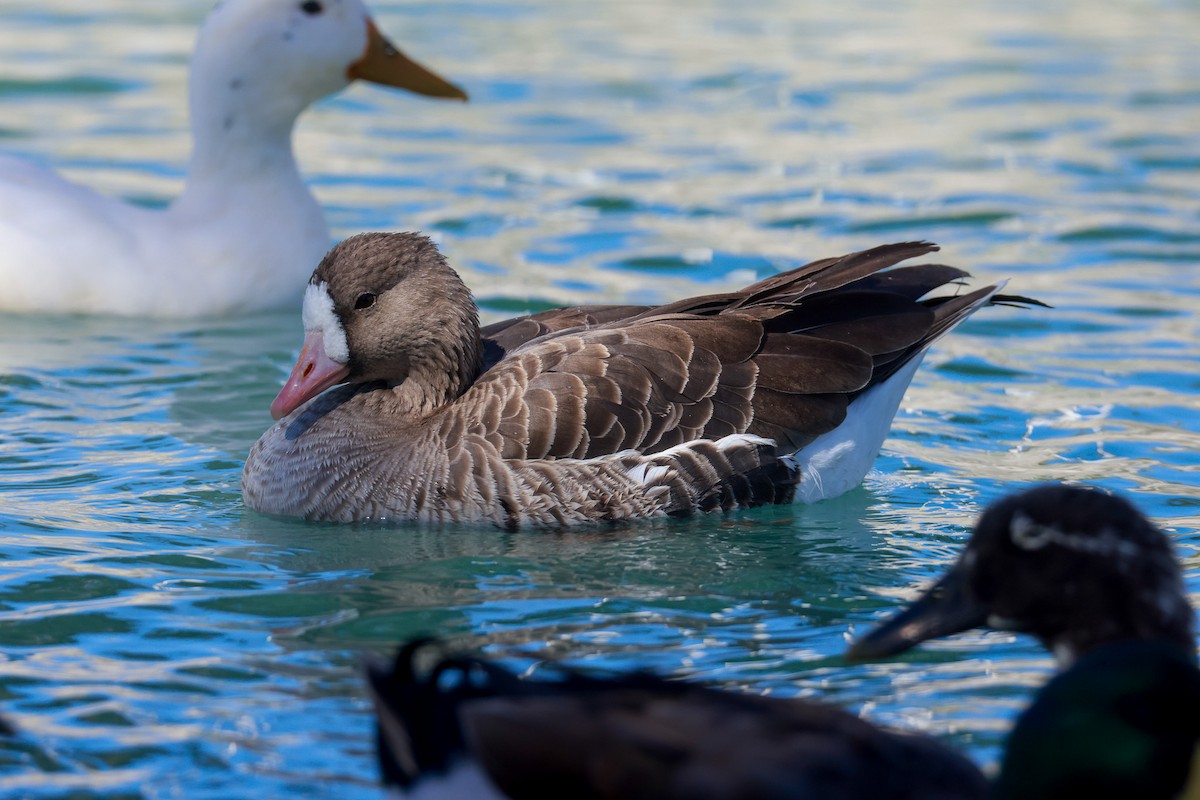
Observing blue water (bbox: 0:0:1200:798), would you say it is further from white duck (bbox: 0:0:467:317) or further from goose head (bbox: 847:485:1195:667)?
goose head (bbox: 847:485:1195:667)

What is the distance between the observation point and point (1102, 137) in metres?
15.4

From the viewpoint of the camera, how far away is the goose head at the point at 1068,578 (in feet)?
15.2

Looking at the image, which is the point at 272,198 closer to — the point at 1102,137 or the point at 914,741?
the point at 914,741

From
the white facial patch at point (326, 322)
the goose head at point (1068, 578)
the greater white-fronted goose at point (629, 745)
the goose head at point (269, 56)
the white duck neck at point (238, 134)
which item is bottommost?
the greater white-fronted goose at point (629, 745)

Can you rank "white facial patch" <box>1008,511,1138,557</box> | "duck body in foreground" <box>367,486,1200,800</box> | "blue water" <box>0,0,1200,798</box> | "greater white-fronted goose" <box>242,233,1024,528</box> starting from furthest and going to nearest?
"greater white-fronted goose" <box>242,233,1024,528</box>, "blue water" <box>0,0,1200,798</box>, "white facial patch" <box>1008,511,1138,557</box>, "duck body in foreground" <box>367,486,1200,800</box>

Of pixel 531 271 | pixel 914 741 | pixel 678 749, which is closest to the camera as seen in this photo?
pixel 678 749

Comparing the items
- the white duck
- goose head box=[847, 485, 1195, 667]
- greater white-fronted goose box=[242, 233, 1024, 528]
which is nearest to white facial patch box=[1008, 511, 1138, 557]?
goose head box=[847, 485, 1195, 667]

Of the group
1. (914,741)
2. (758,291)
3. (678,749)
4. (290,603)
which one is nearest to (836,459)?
(758,291)

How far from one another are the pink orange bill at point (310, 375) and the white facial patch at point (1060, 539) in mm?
3735

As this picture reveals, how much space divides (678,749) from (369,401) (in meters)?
4.08

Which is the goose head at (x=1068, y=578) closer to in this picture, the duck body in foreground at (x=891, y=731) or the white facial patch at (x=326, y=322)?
the duck body in foreground at (x=891, y=731)

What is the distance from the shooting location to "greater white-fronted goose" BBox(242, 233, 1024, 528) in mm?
7320

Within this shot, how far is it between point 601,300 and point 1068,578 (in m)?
6.83

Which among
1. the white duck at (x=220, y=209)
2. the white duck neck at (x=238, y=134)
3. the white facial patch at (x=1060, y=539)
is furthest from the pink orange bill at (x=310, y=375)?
the white facial patch at (x=1060, y=539)
